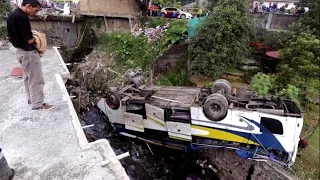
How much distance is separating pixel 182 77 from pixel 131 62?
342 cm

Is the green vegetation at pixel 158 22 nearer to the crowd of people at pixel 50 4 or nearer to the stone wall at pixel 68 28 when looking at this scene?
the stone wall at pixel 68 28

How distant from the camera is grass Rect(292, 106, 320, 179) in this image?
6.78 meters

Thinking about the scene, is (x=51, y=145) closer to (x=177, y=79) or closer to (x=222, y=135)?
(x=222, y=135)

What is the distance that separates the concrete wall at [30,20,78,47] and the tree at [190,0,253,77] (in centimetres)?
1060

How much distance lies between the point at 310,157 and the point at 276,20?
34.4ft

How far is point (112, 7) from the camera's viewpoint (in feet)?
51.0

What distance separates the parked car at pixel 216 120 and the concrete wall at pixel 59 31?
974cm

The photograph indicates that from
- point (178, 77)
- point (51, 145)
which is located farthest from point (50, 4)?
point (51, 145)

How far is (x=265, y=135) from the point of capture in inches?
268

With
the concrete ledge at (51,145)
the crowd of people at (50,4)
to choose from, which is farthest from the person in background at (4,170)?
the crowd of people at (50,4)

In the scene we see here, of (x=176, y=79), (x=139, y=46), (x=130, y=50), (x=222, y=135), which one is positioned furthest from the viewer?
(x=130, y=50)

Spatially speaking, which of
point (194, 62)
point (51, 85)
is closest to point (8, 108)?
point (51, 85)

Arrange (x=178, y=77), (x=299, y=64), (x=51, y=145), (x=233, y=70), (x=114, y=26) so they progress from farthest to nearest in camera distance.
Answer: (x=114, y=26) → (x=178, y=77) → (x=233, y=70) → (x=299, y=64) → (x=51, y=145)

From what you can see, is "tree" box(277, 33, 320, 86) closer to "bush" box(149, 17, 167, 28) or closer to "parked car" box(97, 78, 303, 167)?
"parked car" box(97, 78, 303, 167)
